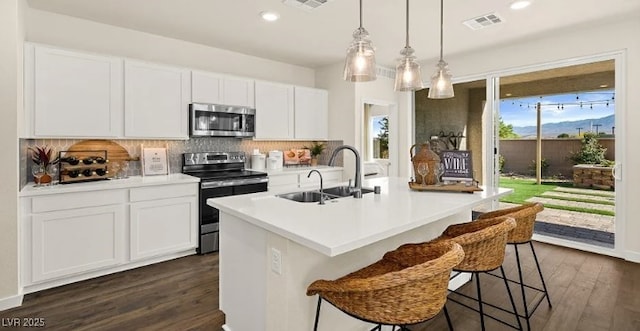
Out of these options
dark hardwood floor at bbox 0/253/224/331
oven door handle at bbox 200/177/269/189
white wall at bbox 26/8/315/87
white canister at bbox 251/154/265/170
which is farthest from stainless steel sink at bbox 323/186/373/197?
white wall at bbox 26/8/315/87

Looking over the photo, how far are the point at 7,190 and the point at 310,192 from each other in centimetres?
230

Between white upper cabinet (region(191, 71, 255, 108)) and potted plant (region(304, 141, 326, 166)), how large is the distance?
55.9 inches

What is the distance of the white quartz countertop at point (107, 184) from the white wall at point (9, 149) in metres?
0.18

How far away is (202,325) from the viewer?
231 centimetres

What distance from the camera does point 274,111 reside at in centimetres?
480

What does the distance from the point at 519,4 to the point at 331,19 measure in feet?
5.91

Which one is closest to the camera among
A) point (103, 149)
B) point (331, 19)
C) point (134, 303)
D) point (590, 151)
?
point (134, 303)

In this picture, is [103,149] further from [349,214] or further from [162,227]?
[349,214]

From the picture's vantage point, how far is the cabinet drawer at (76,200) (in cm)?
276

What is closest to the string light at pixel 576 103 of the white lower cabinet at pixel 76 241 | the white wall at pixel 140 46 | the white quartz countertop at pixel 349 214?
the white quartz countertop at pixel 349 214

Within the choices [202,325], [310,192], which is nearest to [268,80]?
[310,192]

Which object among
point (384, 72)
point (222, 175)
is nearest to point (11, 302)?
point (222, 175)

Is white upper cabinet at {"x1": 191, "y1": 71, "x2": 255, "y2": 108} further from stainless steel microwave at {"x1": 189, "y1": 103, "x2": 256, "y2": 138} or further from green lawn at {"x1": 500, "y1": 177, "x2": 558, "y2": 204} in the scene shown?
green lawn at {"x1": 500, "y1": 177, "x2": 558, "y2": 204}

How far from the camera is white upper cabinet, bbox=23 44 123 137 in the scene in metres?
2.96
